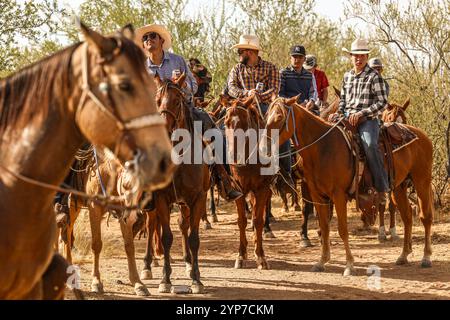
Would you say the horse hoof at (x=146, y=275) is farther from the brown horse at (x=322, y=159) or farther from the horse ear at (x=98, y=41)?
the horse ear at (x=98, y=41)

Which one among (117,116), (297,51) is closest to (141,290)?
(117,116)

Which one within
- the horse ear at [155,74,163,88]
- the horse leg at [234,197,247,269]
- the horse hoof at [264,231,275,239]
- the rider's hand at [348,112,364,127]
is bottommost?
the horse hoof at [264,231,275,239]

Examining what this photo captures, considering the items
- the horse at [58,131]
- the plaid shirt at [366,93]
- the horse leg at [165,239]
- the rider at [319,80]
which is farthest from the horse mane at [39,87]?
the rider at [319,80]

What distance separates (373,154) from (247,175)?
1866 mm

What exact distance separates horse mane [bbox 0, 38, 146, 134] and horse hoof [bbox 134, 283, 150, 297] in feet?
16.9

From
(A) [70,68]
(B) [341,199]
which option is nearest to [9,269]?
(A) [70,68]

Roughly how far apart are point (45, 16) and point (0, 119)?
12.5 m

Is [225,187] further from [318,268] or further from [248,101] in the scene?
[318,268]

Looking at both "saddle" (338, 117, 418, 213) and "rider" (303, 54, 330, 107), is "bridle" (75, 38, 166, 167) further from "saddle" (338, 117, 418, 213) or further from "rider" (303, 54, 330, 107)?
"rider" (303, 54, 330, 107)

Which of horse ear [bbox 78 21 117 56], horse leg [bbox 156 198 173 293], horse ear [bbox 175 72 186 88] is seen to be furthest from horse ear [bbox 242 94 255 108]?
horse ear [bbox 78 21 117 56]

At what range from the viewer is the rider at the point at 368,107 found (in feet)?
37.5

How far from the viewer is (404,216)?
41.1ft

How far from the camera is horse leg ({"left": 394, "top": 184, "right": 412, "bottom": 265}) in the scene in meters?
12.0
